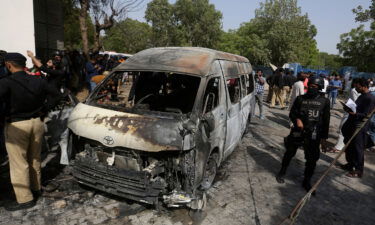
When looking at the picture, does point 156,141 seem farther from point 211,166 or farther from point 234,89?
point 234,89

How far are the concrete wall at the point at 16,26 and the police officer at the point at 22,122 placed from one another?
6.24 meters

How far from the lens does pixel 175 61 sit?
13.1 ft

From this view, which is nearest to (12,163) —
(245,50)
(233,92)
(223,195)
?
(223,195)

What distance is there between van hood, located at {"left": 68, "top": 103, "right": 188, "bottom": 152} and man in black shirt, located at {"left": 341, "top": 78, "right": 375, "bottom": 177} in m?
3.71

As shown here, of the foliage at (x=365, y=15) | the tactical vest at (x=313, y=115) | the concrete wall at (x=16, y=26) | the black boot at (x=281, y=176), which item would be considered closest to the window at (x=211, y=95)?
the tactical vest at (x=313, y=115)

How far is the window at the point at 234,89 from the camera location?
4.66 m

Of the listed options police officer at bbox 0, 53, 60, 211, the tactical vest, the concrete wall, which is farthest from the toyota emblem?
the concrete wall

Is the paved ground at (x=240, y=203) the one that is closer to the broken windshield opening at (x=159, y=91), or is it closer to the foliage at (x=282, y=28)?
the broken windshield opening at (x=159, y=91)

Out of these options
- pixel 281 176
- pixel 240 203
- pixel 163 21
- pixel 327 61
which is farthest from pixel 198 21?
pixel 327 61

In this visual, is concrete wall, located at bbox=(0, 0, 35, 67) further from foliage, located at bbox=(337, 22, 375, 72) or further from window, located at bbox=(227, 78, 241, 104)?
foliage, located at bbox=(337, 22, 375, 72)

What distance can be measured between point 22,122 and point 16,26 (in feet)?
22.4

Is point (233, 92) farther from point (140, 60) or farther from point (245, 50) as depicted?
point (245, 50)

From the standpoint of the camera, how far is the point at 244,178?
4.80 metres

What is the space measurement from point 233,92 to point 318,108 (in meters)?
1.45
